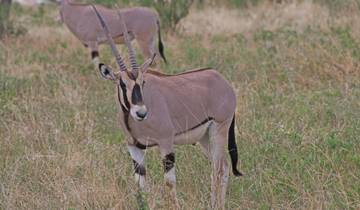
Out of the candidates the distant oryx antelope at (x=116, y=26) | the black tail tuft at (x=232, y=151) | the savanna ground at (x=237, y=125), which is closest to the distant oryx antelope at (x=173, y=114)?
the black tail tuft at (x=232, y=151)

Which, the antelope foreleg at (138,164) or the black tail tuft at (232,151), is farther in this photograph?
the black tail tuft at (232,151)

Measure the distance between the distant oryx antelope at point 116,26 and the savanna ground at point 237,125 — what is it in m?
0.33

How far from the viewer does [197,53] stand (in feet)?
39.8

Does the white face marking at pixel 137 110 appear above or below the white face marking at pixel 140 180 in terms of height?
above

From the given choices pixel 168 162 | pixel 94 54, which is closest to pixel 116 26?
pixel 94 54

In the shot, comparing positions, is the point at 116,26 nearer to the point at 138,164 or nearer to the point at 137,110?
the point at 138,164

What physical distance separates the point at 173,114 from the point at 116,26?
24.6 feet

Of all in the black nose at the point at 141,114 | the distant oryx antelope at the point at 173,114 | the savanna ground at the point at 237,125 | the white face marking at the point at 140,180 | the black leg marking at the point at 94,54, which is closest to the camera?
the black nose at the point at 141,114

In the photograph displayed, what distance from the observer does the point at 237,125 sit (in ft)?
25.0

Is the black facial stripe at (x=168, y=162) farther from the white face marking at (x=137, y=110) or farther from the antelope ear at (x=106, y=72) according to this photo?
the antelope ear at (x=106, y=72)

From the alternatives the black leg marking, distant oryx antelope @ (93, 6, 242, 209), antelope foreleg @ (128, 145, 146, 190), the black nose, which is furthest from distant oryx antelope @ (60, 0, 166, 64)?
the black nose

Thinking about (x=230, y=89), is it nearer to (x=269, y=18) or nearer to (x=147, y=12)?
(x=147, y=12)

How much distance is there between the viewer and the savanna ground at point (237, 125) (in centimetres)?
573

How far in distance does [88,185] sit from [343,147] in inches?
85.1
